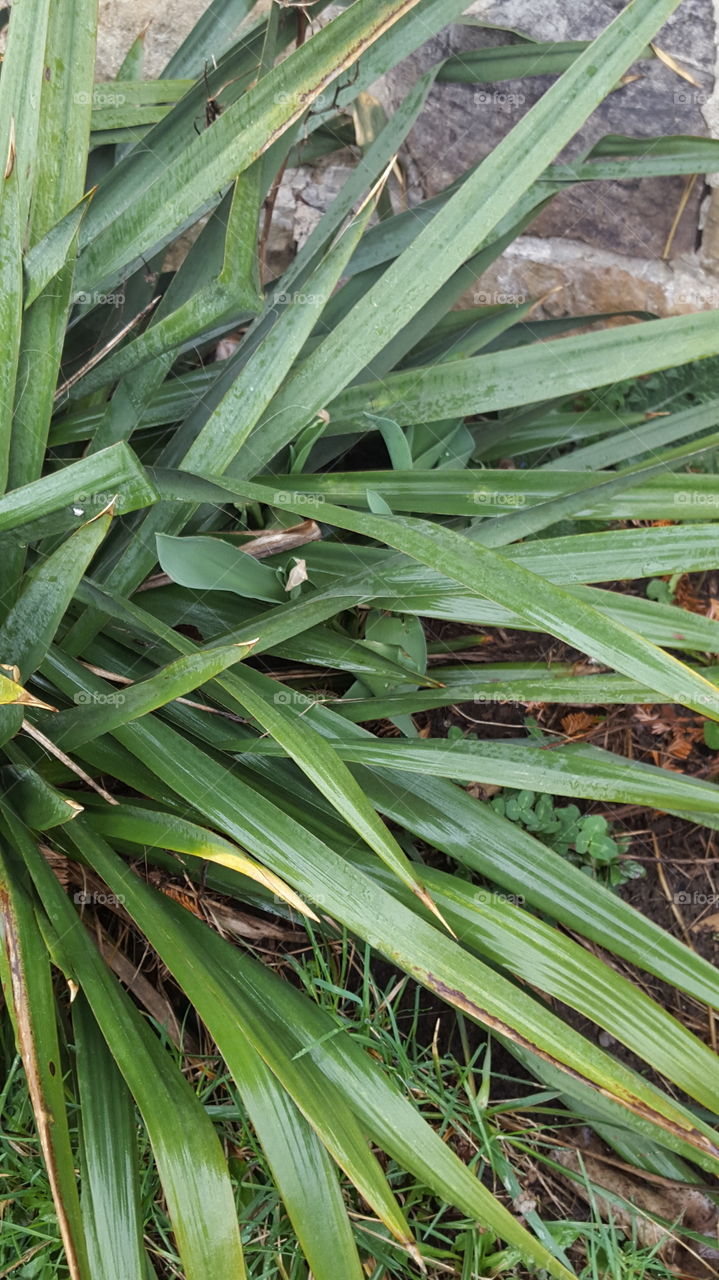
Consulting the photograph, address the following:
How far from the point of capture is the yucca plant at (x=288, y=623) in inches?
30.6

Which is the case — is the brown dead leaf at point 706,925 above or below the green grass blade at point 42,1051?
below

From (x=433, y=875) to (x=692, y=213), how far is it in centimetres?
136

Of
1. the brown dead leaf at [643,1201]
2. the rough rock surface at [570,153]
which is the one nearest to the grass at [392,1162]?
the brown dead leaf at [643,1201]

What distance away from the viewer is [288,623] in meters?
0.92

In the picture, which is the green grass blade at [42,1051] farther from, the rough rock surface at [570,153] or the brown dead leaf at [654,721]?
the rough rock surface at [570,153]

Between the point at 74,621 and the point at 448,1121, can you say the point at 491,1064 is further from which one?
the point at 74,621

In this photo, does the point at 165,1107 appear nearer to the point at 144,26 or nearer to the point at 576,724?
the point at 576,724

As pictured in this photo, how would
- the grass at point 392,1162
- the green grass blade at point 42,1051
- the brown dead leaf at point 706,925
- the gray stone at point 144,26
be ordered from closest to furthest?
the green grass blade at point 42,1051 < the grass at point 392,1162 < the brown dead leaf at point 706,925 < the gray stone at point 144,26

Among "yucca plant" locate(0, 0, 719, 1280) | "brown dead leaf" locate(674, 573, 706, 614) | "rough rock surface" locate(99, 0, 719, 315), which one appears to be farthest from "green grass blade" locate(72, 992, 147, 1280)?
"rough rock surface" locate(99, 0, 719, 315)

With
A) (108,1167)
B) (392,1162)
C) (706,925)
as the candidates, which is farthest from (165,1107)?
(706,925)

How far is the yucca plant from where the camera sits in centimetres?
78

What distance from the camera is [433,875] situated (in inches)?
38.9

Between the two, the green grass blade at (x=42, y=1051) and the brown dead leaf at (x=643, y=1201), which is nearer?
the green grass blade at (x=42, y=1051)

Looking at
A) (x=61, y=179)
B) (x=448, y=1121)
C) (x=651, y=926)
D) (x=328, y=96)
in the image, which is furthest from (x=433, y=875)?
(x=328, y=96)
